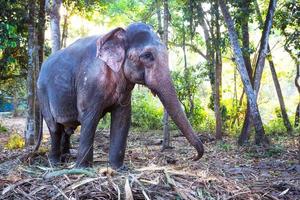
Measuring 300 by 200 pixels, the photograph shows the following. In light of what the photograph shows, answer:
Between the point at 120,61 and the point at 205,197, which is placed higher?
the point at 120,61

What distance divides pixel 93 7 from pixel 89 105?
873cm

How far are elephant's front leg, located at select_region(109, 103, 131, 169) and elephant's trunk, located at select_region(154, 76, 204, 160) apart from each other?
2.75 feet

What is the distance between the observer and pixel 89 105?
5.08 metres

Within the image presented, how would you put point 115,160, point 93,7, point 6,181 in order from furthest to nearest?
point 93,7
point 115,160
point 6,181

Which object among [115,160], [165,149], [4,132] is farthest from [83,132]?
[4,132]

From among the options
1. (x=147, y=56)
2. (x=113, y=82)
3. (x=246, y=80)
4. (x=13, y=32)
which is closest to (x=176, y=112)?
(x=147, y=56)

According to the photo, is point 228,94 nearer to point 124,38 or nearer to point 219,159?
point 219,159

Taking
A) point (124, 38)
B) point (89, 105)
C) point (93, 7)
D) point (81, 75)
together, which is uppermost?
point (93, 7)

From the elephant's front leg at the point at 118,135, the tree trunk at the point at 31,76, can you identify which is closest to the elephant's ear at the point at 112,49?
the elephant's front leg at the point at 118,135

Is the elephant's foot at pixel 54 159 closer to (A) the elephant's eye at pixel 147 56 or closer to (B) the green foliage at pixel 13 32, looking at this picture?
(A) the elephant's eye at pixel 147 56

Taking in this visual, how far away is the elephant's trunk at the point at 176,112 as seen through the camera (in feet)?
15.0

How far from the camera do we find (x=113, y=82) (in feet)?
16.8

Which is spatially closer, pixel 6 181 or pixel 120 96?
pixel 6 181

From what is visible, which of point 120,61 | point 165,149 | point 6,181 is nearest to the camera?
point 6,181
